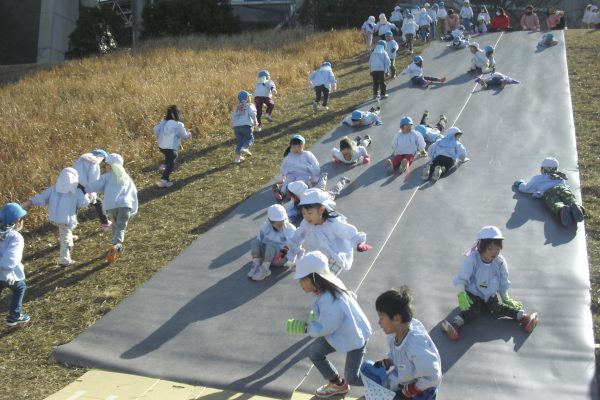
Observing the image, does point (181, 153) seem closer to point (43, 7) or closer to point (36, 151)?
point (36, 151)

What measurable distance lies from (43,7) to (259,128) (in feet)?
71.3

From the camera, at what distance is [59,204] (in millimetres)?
8172

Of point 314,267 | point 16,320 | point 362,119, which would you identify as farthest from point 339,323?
point 362,119

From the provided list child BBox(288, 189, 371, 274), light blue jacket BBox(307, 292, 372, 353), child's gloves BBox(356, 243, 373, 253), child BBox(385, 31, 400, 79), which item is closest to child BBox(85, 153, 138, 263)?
child BBox(288, 189, 371, 274)

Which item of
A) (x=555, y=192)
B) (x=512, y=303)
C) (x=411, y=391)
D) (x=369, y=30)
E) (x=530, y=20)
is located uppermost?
(x=530, y=20)

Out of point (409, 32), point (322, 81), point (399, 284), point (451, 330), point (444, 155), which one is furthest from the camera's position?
point (409, 32)

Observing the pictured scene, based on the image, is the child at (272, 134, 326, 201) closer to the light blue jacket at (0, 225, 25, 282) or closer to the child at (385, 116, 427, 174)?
the child at (385, 116, 427, 174)

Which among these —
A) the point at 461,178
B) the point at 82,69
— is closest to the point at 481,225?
the point at 461,178

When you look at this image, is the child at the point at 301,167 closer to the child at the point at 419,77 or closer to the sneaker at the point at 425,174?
the sneaker at the point at 425,174

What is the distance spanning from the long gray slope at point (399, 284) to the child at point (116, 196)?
890 millimetres

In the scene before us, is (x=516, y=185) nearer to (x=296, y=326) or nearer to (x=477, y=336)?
(x=477, y=336)

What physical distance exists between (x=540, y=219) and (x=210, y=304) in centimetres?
438

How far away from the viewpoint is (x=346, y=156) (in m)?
11.2

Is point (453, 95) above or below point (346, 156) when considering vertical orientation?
above
